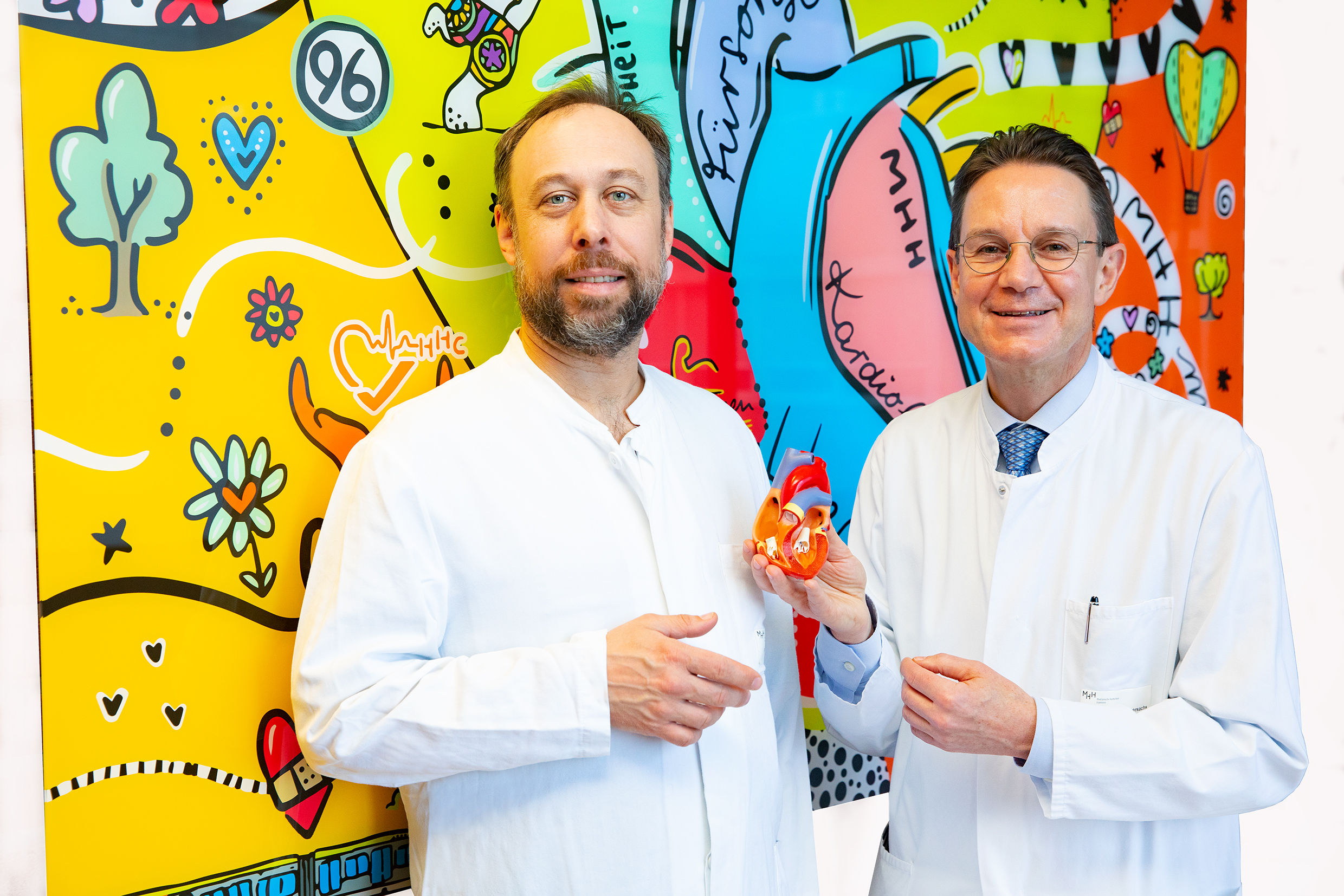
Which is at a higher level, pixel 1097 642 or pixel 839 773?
pixel 1097 642

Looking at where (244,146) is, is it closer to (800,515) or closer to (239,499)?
(239,499)

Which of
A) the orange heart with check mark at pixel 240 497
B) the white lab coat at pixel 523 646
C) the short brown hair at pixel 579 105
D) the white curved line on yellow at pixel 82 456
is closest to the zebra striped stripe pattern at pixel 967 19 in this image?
the short brown hair at pixel 579 105

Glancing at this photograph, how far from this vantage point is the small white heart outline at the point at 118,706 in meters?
1.46

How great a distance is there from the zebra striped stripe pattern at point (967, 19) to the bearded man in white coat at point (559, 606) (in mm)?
1225

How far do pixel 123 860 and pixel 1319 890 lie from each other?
3741mm

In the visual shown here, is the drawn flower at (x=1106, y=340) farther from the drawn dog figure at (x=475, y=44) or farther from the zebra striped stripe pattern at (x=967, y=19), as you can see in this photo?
the drawn dog figure at (x=475, y=44)

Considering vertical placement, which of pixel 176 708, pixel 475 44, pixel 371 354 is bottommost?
pixel 176 708

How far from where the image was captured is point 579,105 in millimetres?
1674

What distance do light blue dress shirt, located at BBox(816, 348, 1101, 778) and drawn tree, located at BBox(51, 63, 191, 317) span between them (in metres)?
1.29

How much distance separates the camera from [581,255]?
1.59 metres

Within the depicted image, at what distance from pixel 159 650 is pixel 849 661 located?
116cm

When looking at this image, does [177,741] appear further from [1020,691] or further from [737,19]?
[737,19]

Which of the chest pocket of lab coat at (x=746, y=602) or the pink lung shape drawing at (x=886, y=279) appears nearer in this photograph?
the chest pocket of lab coat at (x=746, y=602)

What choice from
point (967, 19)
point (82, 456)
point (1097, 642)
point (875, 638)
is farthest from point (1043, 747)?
point (967, 19)
